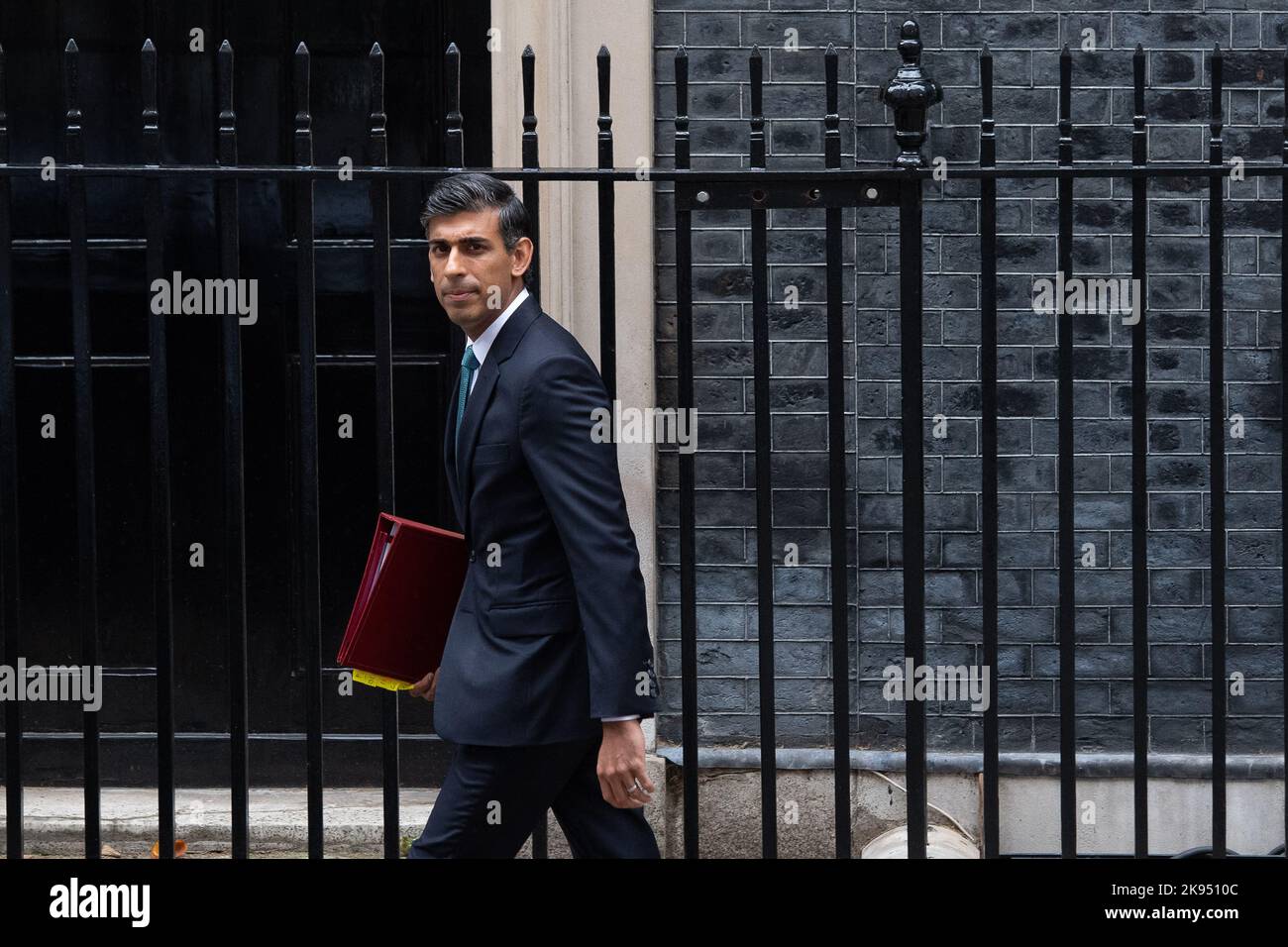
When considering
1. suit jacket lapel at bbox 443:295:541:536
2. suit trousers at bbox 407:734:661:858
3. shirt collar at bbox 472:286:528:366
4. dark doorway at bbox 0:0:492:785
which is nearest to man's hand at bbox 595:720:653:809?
suit trousers at bbox 407:734:661:858

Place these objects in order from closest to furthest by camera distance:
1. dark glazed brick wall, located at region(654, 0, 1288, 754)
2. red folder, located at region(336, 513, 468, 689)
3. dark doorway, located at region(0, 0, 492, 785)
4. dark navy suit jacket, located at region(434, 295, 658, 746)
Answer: dark navy suit jacket, located at region(434, 295, 658, 746) < red folder, located at region(336, 513, 468, 689) < dark glazed brick wall, located at region(654, 0, 1288, 754) < dark doorway, located at region(0, 0, 492, 785)

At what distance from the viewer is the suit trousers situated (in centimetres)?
368

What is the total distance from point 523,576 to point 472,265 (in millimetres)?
691

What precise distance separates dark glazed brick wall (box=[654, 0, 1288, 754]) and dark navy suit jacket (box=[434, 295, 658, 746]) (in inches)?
88.2

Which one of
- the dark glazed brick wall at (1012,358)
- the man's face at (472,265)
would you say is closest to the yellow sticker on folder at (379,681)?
the man's face at (472,265)

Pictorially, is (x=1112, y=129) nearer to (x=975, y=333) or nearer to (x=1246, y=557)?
(x=975, y=333)

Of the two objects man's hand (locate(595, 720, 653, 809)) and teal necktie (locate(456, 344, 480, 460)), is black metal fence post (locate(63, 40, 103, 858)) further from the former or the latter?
man's hand (locate(595, 720, 653, 809))

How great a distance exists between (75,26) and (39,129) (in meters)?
0.40

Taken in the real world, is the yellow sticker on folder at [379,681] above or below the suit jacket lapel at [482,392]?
below

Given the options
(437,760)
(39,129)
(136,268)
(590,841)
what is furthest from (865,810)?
(39,129)

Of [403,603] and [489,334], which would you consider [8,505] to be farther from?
[489,334]

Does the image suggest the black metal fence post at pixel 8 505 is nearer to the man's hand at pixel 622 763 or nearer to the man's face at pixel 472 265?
the man's face at pixel 472 265

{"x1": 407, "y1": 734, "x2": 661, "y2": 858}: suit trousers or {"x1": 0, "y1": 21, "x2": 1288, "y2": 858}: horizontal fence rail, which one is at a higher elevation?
{"x1": 0, "y1": 21, "x2": 1288, "y2": 858}: horizontal fence rail

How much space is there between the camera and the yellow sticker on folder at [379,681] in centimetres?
380
